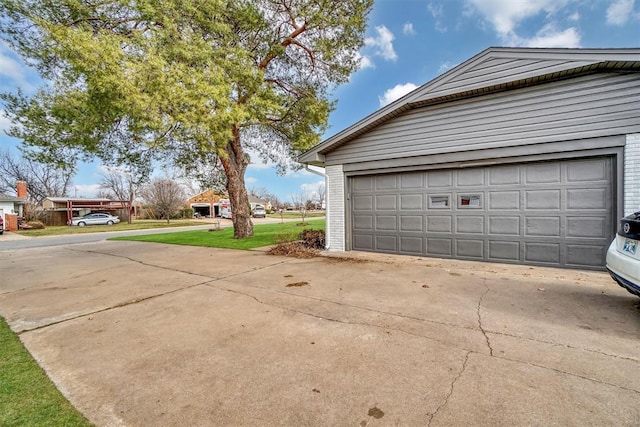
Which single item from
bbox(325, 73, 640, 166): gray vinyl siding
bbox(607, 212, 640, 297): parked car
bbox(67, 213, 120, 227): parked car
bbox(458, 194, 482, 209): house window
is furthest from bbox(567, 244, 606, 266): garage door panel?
bbox(67, 213, 120, 227): parked car

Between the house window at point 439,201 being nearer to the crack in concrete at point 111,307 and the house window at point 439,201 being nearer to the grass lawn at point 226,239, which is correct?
the grass lawn at point 226,239

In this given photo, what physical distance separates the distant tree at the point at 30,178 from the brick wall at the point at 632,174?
153ft

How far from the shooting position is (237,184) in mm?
11969

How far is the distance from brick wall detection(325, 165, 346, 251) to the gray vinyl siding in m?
1.10

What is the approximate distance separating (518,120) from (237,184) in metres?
9.82

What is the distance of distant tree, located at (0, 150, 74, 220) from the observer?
35.7m

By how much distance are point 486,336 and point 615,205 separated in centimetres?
447

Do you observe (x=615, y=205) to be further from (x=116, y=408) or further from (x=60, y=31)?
(x=60, y=31)

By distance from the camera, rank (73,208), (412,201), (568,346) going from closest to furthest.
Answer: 1. (568,346)
2. (412,201)
3. (73,208)

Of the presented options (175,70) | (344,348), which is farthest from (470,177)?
(175,70)

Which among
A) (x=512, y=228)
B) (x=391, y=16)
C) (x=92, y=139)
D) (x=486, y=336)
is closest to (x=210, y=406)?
(x=486, y=336)

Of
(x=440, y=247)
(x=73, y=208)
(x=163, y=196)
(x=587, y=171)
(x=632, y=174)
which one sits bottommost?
(x=440, y=247)

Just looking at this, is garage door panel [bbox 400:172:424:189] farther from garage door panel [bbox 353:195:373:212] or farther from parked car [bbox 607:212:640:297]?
parked car [bbox 607:212:640:297]

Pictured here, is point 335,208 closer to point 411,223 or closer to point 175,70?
point 411,223
